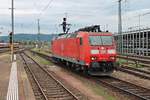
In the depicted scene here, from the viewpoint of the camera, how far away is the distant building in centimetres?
3959

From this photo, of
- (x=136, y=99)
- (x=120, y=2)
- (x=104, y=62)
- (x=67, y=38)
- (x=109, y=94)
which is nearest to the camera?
(x=136, y=99)

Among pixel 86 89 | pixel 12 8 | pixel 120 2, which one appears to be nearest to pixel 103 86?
pixel 86 89

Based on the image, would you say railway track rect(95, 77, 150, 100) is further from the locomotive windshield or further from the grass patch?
the locomotive windshield

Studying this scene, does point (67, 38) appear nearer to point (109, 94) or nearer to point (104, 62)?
point (104, 62)

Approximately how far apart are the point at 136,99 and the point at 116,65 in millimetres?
8402

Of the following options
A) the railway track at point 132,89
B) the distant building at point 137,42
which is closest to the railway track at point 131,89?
the railway track at point 132,89

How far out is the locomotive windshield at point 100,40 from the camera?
2314 centimetres

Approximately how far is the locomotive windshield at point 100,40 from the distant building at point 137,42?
52.0 feet

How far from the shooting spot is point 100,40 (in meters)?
23.3

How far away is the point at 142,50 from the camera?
40000mm

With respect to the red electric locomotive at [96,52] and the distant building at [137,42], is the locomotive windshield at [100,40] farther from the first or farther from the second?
the distant building at [137,42]

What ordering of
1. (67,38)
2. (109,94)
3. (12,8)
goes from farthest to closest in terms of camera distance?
(12,8) < (67,38) < (109,94)

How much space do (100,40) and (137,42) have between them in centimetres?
1973

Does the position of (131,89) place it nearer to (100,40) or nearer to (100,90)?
(100,90)
